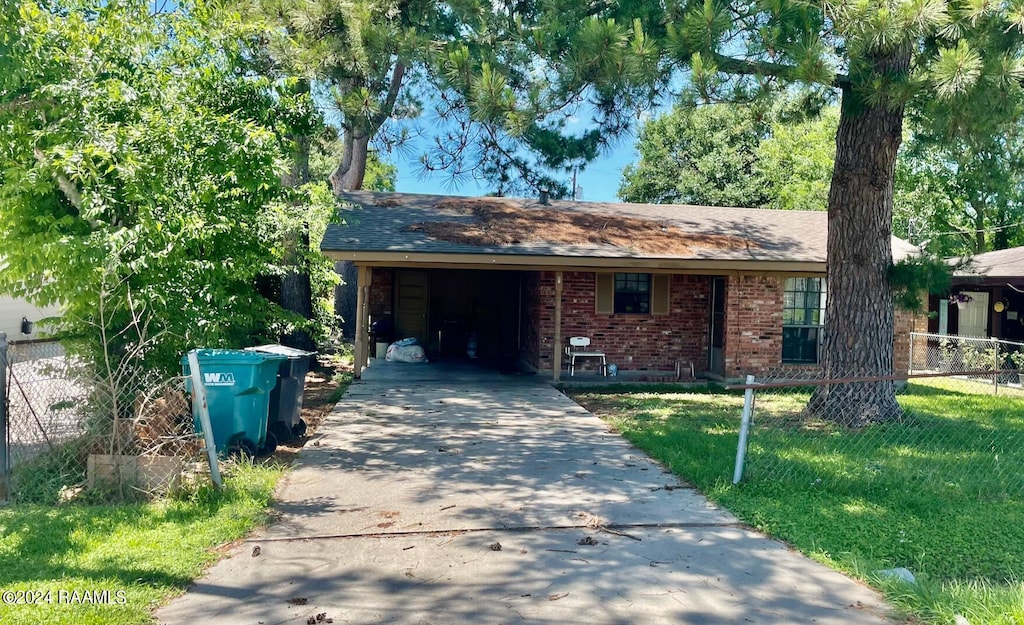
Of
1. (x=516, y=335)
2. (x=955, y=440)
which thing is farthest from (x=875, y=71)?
(x=516, y=335)

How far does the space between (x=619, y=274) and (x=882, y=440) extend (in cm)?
743

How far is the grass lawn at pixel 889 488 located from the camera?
15.3 ft

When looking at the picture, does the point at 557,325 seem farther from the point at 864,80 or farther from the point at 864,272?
the point at 864,80

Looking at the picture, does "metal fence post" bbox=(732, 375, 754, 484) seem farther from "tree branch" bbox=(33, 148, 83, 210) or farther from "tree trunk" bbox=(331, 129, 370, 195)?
"tree trunk" bbox=(331, 129, 370, 195)

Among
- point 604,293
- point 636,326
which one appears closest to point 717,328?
point 636,326

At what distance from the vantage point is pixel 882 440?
8.89 m

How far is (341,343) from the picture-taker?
19.8 m

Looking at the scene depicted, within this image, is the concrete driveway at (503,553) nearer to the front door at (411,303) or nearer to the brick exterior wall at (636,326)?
the brick exterior wall at (636,326)

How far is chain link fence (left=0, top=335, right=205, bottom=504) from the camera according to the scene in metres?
5.86

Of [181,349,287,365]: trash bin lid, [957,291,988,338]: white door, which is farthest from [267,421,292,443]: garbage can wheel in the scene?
[957,291,988,338]: white door

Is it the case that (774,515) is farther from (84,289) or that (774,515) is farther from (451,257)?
(451,257)

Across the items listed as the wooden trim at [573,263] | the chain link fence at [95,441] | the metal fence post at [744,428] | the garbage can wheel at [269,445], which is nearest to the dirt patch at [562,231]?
the wooden trim at [573,263]

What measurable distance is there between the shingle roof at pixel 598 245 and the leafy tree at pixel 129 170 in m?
4.83

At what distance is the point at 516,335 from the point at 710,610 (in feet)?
49.9
